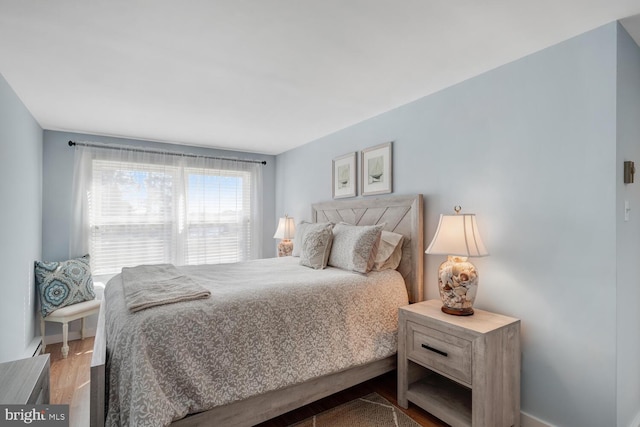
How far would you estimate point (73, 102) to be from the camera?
2758 mm

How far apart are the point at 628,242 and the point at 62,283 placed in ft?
15.6

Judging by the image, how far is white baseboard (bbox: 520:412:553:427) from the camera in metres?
1.90

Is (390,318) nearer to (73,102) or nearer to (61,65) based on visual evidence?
(61,65)

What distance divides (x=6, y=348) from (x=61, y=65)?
2.12 m

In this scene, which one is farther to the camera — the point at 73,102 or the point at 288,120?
the point at 288,120

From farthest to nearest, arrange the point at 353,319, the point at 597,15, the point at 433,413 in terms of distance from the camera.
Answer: the point at 353,319 → the point at 433,413 → the point at 597,15

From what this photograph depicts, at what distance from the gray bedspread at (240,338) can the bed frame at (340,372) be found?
88 mm

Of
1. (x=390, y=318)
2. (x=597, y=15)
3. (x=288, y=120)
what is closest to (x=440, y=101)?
(x=597, y=15)

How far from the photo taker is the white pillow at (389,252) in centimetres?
261

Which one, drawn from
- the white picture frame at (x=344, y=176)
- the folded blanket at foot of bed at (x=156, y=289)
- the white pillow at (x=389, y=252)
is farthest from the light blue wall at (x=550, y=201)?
the folded blanket at foot of bed at (x=156, y=289)

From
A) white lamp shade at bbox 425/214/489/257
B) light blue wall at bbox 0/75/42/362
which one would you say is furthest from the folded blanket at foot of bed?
white lamp shade at bbox 425/214/489/257

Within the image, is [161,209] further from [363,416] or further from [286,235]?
[363,416]

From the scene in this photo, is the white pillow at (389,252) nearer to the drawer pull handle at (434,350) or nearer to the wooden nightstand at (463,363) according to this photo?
the wooden nightstand at (463,363)

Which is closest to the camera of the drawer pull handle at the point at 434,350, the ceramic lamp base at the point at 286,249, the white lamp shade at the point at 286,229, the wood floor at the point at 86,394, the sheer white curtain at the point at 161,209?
the drawer pull handle at the point at 434,350
